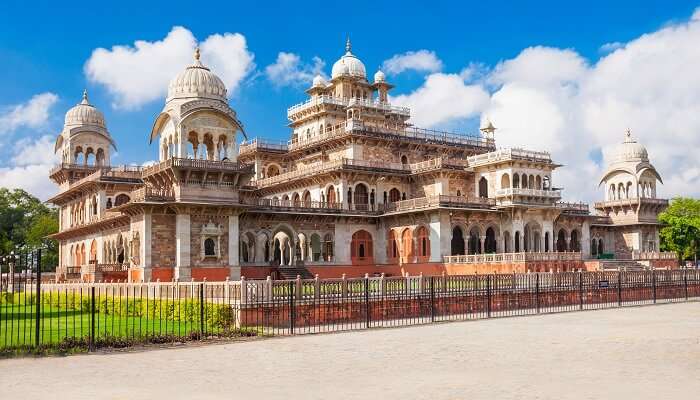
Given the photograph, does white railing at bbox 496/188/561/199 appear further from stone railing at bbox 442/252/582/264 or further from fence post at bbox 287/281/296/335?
fence post at bbox 287/281/296/335

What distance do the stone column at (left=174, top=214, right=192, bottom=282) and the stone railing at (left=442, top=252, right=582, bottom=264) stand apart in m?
15.1

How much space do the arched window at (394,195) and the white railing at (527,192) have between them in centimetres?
670

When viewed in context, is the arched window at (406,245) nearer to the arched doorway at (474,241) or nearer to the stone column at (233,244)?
the arched doorway at (474,241)

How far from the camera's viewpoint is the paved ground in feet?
35.5

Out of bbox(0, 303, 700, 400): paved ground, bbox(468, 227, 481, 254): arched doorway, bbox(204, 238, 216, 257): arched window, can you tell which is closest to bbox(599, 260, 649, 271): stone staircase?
bbox(468, 227, 481, 254): arched doorway

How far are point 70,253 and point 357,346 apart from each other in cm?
4250

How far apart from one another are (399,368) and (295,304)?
8153mm

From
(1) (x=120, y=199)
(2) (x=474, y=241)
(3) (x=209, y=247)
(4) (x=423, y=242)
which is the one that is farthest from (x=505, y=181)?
(1) (x=120, y=199)

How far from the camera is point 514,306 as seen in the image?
87.3 feet

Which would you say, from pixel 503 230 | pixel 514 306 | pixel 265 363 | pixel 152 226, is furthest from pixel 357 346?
pixel 503 230

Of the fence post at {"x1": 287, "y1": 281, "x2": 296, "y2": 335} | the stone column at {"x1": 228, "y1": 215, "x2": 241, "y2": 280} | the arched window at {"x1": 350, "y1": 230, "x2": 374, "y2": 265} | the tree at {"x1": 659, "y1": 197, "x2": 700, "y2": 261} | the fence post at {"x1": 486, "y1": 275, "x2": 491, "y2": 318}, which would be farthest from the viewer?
the tree at {"x1": 659, "y1": 197, "x2": 700, "y2": 261}

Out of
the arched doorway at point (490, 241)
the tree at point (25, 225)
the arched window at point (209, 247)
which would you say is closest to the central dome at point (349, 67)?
the arched doorway at point (490, 241)

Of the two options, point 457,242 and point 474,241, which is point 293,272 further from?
point 474,241

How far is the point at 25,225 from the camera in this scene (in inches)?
2680
